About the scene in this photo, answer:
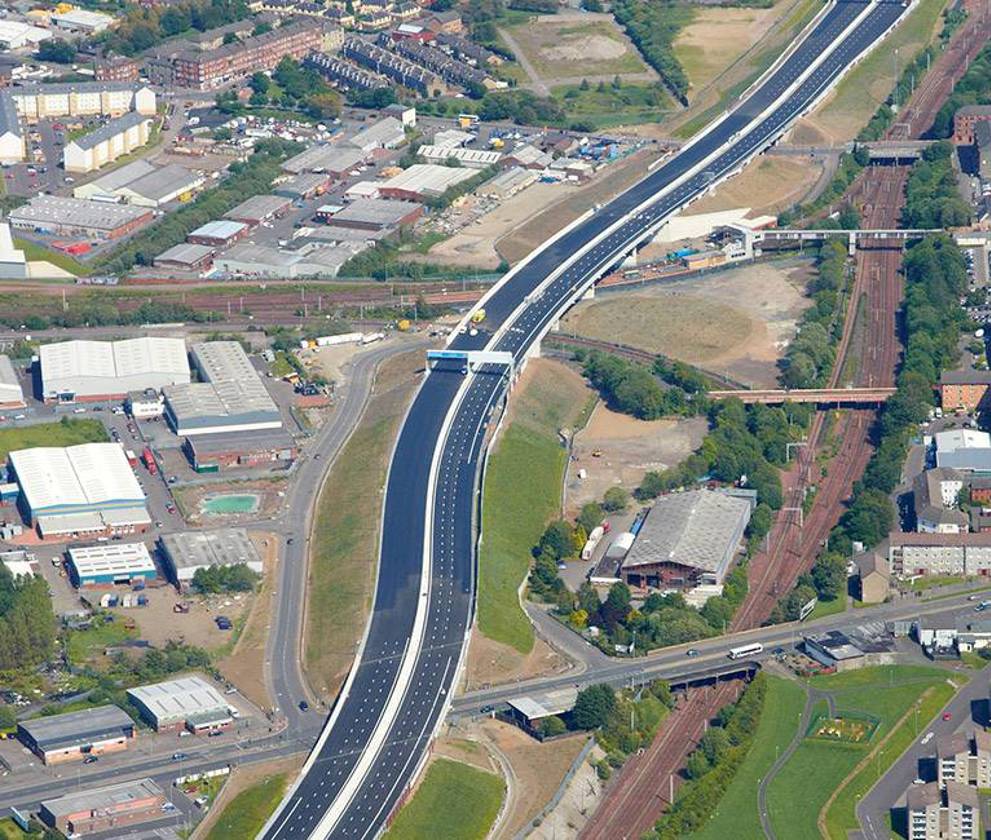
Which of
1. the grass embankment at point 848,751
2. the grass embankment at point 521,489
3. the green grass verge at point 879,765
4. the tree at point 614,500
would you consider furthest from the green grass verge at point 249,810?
the tree at point 614,500

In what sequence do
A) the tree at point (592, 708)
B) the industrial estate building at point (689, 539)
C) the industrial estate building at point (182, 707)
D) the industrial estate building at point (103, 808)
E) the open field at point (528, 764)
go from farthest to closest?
the industrial estate building at point (689, 539)
the tree at point (592, 708)
the industrial estate building at point (182, 707)
the open field at point (528, 764)
the industrial estate building at point (103, 808)

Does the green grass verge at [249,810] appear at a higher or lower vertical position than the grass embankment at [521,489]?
higher

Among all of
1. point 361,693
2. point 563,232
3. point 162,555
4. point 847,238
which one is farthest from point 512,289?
point 361,693

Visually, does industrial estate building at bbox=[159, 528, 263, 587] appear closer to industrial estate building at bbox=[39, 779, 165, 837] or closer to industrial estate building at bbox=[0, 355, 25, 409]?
industrial estate building at bbox=[0, 355, 25, 409]

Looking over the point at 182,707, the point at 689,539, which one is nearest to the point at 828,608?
the point at 689,539

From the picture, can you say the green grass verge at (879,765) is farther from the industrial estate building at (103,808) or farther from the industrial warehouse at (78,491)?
the industrial warehouse at (78,491)

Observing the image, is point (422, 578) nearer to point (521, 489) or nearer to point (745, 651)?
point (521, 489)

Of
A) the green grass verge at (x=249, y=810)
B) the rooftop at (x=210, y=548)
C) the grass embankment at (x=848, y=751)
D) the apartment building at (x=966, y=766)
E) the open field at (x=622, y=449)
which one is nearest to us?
the green grass verge at (x=249, y=810)
